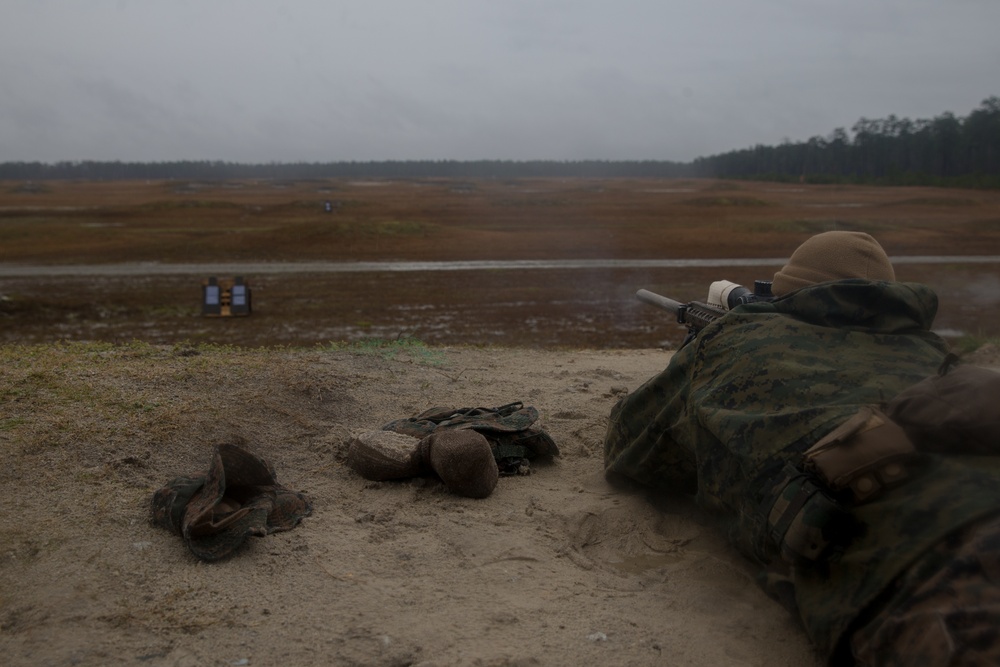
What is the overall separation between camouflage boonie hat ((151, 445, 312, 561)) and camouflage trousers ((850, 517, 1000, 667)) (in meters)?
2.09

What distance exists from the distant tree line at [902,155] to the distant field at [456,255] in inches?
63.8

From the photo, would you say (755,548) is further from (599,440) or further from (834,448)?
(599,440)

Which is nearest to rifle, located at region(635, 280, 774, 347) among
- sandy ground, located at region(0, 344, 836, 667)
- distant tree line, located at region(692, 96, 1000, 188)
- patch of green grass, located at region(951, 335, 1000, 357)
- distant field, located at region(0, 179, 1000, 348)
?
sandy ground, located at region(0, 344, 836, 667)

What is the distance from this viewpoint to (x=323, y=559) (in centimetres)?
294

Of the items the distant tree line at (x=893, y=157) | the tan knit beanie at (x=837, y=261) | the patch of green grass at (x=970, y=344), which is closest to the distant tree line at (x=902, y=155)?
the distant tree line at (x=893, y=157)

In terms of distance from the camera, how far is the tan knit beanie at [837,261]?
3045 millimetres

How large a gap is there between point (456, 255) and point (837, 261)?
19.1 m

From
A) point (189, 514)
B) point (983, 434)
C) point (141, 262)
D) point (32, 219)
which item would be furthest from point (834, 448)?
point (32, 219)

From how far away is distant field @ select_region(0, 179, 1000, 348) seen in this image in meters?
12.2

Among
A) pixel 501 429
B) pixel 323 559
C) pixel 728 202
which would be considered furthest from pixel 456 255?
pixel 728 202

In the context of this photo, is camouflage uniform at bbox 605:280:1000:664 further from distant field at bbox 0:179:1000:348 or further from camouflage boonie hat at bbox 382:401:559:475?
distant field at bbox 0:179:1000:348

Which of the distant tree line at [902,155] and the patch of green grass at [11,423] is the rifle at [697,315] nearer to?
the patch of green grass at [11,423]

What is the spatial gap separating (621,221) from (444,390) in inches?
1093

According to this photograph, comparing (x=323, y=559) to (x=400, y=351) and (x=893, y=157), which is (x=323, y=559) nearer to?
(x=400, y=351)
